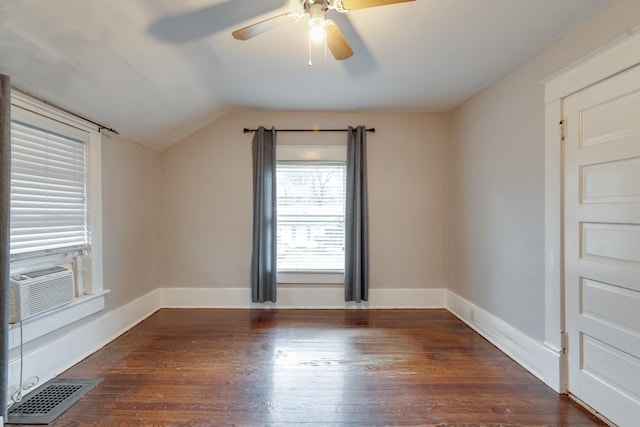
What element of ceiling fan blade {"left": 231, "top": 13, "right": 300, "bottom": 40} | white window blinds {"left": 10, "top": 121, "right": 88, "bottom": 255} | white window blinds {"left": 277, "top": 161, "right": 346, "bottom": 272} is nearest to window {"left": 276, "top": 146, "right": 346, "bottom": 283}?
white window blinds {"left": 277, "top": 161, "right": 346, "bottom": 272}

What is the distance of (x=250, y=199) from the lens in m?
3.86

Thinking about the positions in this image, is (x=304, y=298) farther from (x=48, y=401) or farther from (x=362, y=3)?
(x=362, y=3)

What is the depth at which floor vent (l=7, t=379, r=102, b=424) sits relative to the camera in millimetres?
1824

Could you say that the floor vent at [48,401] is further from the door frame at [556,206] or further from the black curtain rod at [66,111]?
the door frame at [556,206]

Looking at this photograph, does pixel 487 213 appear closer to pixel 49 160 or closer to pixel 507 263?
pixel 507 263

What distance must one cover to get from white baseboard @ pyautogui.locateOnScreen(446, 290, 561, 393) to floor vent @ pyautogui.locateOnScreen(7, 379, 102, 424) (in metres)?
3.25

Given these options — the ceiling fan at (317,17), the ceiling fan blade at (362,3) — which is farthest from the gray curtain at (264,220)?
the ceiling fan blade at (362,3)

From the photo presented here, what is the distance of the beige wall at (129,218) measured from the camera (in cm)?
296

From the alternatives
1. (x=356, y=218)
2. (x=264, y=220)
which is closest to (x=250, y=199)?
(x=264, y=220)

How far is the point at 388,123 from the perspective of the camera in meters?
3.87

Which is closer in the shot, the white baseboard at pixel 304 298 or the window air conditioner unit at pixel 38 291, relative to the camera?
the window air conditioner unit at pixel 38 291

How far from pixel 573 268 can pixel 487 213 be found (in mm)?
1041

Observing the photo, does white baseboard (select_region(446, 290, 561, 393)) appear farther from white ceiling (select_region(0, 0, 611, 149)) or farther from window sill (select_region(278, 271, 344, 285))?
white ceiling (select_region(0, 0, 611, 149))

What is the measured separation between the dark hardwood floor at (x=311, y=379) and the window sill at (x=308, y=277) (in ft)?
2.00
